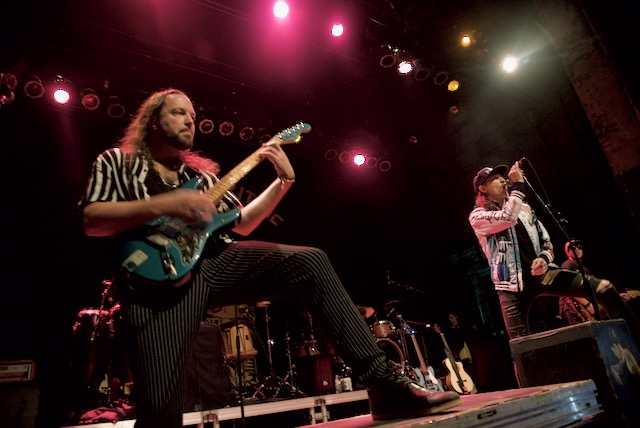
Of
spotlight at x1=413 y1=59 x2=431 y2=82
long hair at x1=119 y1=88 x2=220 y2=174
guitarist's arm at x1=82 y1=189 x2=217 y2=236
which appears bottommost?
guitarist's arm at x1=82 y1=189 x2=217 y2=236

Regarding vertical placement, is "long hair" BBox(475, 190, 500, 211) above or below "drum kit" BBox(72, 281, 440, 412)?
above

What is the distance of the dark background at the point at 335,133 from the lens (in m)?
6.52

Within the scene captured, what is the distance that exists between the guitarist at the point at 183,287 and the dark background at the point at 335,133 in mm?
4843

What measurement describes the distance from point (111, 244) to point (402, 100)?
963 centimetres

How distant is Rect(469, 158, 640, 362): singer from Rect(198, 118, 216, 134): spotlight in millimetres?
5314

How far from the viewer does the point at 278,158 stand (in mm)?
2441

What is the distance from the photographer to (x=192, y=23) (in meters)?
7.11

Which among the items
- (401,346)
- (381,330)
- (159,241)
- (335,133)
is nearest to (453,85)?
(335,133)

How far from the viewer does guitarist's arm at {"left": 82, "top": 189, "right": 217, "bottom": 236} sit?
1.75m

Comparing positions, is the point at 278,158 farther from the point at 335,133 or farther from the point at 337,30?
the point at 335,133

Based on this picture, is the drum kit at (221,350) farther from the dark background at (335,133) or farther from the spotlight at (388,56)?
the spotlight at (388,56)

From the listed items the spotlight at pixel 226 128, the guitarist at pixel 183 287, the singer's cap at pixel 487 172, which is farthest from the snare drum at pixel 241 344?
the guitarist at pixel 183 287

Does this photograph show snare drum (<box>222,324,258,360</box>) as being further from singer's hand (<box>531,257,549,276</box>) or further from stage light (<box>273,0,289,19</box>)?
stage light (<box>273,0,289,19</box>)

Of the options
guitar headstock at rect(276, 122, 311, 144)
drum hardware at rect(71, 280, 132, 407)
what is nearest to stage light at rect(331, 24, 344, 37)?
guitar headstock at rect(276, 122, 311, 144)
